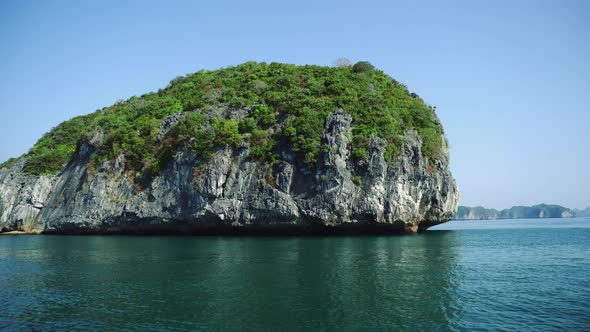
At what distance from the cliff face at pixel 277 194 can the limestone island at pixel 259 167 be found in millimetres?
172

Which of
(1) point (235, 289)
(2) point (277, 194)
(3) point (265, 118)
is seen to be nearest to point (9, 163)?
(3) point (265, 118)

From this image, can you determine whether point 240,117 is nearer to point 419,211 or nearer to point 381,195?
point 381,195

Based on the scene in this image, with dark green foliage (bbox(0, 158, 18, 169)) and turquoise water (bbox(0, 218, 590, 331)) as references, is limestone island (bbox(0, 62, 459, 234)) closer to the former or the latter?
dark green foliage (bbox(0, 158, 18, 169))

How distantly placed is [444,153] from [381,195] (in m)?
18.9

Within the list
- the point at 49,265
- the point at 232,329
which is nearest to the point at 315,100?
the point at 49,265

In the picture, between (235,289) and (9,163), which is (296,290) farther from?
(9,163)

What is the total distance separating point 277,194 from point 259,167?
18.4ft

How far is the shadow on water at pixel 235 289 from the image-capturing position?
747 inches

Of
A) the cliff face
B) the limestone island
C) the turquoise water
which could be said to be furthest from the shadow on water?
the limestone island

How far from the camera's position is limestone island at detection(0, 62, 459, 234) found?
5684 centimetres

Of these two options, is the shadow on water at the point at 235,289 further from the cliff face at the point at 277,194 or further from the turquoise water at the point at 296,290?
the cliff face at the point at 277,194

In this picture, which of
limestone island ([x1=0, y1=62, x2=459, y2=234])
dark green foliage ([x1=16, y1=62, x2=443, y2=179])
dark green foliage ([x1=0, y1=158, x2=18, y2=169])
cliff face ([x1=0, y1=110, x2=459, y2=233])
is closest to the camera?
cliff face ([x1=0, y1=110, x2=459, y2=233])

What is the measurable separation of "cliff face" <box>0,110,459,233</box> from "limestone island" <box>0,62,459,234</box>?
0.57ft

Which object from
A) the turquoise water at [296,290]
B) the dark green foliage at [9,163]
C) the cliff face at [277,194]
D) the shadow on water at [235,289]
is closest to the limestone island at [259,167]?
the cliff face at [277,194]
